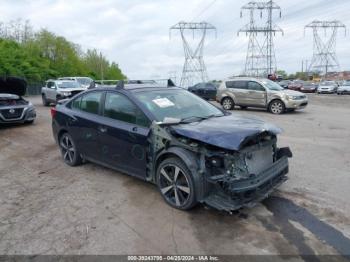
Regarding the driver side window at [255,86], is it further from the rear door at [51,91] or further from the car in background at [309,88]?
the car in background at [309,88]

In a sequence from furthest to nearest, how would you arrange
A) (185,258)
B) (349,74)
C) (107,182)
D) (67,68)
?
1. (349,74)
2. (67,68)
3. (107,182)
4. (185,258)

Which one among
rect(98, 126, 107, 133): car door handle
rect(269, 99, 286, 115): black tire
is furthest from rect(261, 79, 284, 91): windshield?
rect(98, 126, 107, 133): car door handle

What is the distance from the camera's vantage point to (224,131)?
14.5ft

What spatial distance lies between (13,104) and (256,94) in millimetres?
10900

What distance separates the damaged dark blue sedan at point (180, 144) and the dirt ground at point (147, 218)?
0.97 feet

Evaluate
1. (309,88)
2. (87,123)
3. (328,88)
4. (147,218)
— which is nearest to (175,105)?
(87,123)

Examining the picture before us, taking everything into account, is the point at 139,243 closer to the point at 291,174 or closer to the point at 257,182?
the point at 257,182

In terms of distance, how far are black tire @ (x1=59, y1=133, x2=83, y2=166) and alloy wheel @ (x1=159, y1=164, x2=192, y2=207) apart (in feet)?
8.02

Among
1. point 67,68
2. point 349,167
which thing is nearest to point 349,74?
point 67,68

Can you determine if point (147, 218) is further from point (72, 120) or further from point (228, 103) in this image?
point (228, 103)

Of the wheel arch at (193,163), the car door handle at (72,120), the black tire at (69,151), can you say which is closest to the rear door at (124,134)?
the wheel arch at (193,163)

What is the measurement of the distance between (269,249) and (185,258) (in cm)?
88

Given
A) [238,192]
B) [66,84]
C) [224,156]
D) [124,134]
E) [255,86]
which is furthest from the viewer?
[66,84]

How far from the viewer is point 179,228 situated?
4156 millimetres
